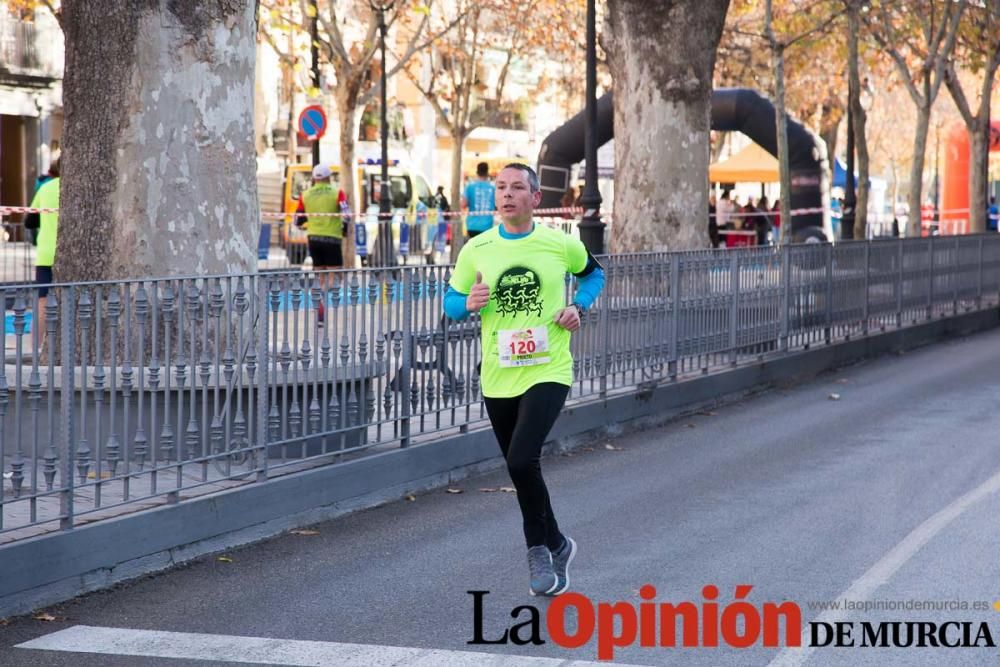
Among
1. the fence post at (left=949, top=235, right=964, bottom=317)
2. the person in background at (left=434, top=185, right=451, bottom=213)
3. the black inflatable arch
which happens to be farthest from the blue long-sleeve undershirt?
the person in background at (left=434, top=185, right=451, bottom=213)

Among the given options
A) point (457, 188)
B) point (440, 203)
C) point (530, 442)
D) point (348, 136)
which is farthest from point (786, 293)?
point (440, 203)

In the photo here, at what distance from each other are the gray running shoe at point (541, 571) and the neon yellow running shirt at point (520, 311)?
2.25 ft

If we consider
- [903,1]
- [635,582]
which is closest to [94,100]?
[635,582]

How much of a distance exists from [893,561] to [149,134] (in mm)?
4971

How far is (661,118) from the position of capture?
1914 centimetres

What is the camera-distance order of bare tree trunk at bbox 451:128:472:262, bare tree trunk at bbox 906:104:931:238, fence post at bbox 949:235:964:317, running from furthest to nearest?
1. bare tree trunk at bbox 451:128:472:262
2. bare tree trunk at bbox 906:104:931:238
3. fence post at bbox 949:235:964:317

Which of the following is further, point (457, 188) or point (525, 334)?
point (457, 188)

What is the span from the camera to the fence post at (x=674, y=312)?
44.9 ft

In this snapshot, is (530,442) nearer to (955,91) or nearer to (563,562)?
(563,562)

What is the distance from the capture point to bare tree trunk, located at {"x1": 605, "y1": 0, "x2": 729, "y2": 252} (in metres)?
18.8

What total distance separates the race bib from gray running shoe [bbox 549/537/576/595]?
0.84m

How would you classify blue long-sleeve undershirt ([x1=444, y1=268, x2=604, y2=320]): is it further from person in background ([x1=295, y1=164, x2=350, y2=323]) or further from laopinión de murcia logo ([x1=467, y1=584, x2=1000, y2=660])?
person in background ([x1=295, y1=164, x2=350, y2=323])

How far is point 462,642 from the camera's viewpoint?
6.48 m

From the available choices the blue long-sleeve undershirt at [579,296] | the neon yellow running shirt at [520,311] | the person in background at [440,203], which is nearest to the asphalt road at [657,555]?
the neon yellow running shirt at [520,311]
